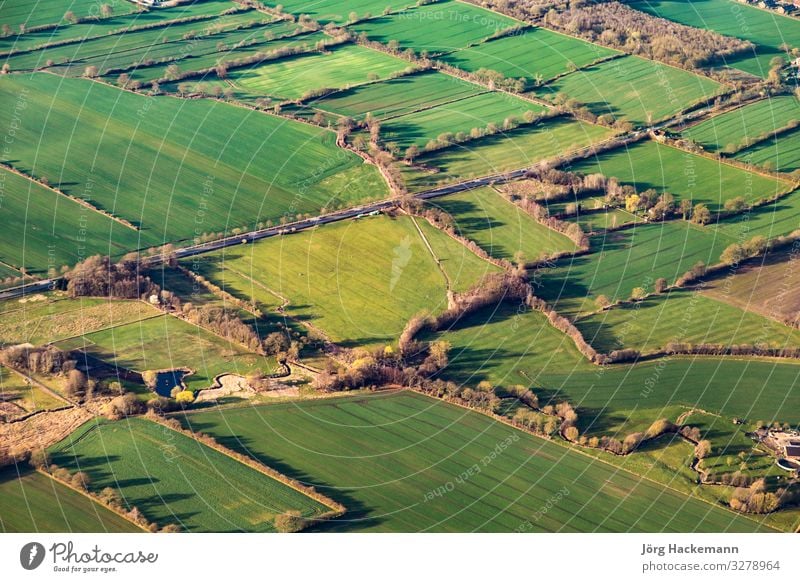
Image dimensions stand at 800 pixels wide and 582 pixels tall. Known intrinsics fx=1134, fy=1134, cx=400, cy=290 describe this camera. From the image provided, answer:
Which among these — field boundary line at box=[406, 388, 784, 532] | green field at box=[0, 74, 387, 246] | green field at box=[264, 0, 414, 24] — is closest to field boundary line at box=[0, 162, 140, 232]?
green field at box=[0, 74, 387, 246]

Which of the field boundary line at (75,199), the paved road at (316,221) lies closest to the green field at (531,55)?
the paved road at (316,221)

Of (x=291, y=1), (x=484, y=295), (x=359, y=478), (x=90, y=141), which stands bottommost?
(x=359, y=478)

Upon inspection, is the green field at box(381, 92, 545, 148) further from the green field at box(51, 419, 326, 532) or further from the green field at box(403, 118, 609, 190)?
the green field at box(51, 419, 326, 532)

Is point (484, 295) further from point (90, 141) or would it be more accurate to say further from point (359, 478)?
point (90, 141)

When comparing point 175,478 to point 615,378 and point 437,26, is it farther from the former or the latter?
point 437,26

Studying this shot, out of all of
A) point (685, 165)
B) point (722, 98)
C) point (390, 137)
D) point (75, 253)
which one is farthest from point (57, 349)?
point (722, 98)

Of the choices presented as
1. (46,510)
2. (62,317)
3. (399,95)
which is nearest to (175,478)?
(46,510)

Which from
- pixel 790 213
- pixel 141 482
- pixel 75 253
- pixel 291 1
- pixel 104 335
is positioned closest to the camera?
pixel 141 482
